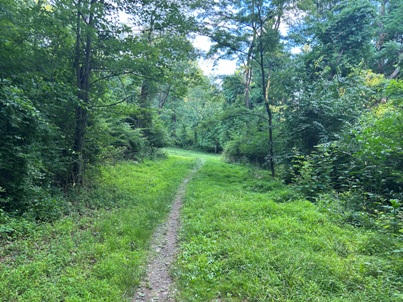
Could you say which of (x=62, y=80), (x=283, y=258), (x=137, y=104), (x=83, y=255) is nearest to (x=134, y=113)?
(x=137, y=104)

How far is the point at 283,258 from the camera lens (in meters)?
3.85

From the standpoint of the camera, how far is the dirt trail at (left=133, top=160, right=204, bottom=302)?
3322 millimetres

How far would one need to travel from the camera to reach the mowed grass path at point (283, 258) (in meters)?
3.16

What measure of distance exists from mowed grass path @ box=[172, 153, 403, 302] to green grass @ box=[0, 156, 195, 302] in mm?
898

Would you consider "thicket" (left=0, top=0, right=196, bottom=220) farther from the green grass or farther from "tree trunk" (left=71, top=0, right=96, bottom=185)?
the green grass

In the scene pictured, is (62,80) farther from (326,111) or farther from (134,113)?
(326,111)

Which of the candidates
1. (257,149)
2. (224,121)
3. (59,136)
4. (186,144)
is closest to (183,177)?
(224,121)

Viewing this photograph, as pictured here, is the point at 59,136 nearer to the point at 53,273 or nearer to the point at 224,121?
the point at 53,273

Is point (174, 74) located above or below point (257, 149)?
above

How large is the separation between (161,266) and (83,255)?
1421mm

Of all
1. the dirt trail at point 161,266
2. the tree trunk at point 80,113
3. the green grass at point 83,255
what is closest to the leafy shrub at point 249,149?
the dirt trail at point 161,266

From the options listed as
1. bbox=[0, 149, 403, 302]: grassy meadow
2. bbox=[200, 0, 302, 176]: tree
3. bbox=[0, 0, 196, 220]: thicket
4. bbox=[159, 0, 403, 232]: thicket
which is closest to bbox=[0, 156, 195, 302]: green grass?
bbox=[0, 149, 403, 302]: grassy meadow

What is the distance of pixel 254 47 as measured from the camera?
1193 centimetres

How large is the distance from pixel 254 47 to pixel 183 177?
26.8ft
